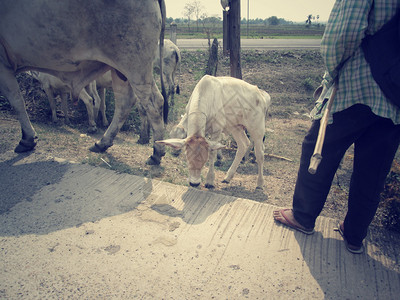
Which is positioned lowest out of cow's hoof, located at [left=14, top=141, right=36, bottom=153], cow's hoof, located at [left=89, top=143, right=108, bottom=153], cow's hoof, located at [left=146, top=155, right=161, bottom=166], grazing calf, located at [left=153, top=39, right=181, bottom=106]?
cow's hoof, located at [left=146, top=155, right=161, bottom=166]

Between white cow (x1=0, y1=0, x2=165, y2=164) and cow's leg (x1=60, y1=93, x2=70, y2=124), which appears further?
cow's leg (x1=60, y1=93, x2=70, y2=124)

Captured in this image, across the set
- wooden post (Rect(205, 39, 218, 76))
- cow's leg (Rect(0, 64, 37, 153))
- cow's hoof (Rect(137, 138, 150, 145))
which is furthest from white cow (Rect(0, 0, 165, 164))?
wooden post (Rect(205, 39, 218, 76))

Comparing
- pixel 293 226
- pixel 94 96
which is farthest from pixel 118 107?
pixel 293 226

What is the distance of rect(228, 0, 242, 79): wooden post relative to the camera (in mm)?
5988

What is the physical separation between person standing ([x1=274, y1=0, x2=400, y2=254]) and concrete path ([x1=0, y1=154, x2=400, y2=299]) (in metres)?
0.36

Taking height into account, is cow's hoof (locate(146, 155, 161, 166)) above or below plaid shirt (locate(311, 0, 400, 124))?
below

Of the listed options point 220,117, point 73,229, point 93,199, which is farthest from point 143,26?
point 73,229

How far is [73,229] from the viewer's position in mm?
2861

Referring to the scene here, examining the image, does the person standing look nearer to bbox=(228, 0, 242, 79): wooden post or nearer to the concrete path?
the concrete path

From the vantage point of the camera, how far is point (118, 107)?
16.3 ft

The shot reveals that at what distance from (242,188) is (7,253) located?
303 centimetres

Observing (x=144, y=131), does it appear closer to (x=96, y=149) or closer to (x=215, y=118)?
(x=96, y=149)

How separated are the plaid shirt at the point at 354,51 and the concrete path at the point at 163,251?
1.32 metres

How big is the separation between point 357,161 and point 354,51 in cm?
92
